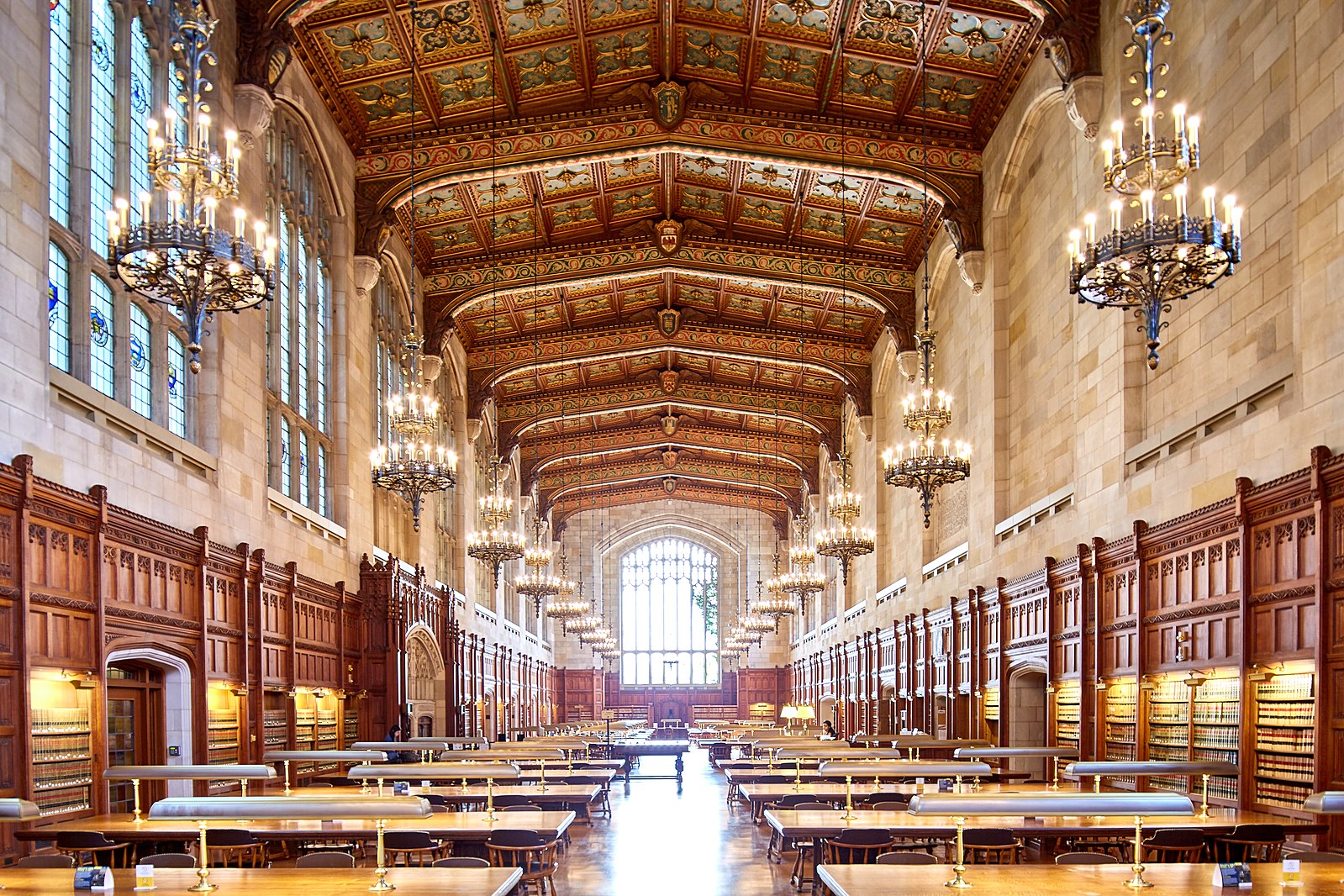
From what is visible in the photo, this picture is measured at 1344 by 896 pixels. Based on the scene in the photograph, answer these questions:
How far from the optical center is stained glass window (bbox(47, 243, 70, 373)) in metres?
11.9

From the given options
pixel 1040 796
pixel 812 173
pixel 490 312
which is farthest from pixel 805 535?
pixel 1040 796

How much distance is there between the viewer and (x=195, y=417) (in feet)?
49.7

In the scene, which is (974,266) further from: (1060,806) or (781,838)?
(1060,806)

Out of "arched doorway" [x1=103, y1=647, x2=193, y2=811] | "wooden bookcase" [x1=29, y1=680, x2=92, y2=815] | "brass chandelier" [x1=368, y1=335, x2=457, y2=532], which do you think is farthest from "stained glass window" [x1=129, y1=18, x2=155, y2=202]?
"wooden bookcase" [x1=29, y1=680, x2=92, y2=815]

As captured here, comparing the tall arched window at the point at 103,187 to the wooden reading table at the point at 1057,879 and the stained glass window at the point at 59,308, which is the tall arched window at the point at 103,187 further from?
the wooden reading table at the point at 1057,879

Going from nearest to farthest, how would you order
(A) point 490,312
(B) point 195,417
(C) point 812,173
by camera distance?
(B) point 195,417 → (C) point 812,173 → (A) point 490,312

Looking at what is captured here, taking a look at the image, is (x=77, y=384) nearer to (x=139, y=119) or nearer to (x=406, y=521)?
(x=139, y=119)

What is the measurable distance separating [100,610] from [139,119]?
5374mm

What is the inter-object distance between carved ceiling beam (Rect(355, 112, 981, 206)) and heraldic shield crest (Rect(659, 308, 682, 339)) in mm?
9558

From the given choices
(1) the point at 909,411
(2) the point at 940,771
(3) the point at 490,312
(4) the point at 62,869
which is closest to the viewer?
(4) the point at 62,869

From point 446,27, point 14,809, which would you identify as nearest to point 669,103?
point 446,27

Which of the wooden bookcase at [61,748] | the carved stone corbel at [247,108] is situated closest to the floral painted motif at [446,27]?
the carved stone corbel at [247,108]

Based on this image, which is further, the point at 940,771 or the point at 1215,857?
the point at 940,771

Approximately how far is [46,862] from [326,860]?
6.34ft
